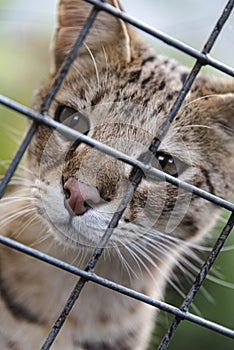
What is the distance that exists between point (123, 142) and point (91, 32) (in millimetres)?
326

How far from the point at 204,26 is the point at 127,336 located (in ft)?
3.08

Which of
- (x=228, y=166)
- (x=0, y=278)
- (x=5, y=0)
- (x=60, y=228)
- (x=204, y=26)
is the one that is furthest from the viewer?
(x=5, y=0)

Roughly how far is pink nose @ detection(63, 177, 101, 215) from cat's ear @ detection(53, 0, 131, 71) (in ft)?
1.38

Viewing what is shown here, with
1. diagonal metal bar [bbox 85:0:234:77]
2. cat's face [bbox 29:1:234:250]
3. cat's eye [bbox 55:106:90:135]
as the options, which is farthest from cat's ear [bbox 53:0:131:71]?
diagonal metal bar [bbox 85:0:234:77]

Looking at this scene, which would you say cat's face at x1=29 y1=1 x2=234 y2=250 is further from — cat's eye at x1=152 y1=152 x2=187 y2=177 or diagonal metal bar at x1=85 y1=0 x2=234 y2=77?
diagonal metal bar at x1=85 y1=0 x2=234 y2=77

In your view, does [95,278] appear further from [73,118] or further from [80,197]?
[73,118]

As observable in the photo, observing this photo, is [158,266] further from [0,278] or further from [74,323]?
[0,278]

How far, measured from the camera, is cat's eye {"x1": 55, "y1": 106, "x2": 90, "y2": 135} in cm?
146

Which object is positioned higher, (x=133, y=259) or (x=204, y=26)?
(x=204, y=26)

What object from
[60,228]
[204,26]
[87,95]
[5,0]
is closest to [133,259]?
[60,228]

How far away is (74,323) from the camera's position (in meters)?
1.49

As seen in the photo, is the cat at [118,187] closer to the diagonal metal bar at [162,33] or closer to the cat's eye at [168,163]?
the cat's eye at [168,163]

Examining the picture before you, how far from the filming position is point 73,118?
151cm

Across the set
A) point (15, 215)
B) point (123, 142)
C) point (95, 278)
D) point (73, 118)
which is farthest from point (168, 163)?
point (95, 278)
